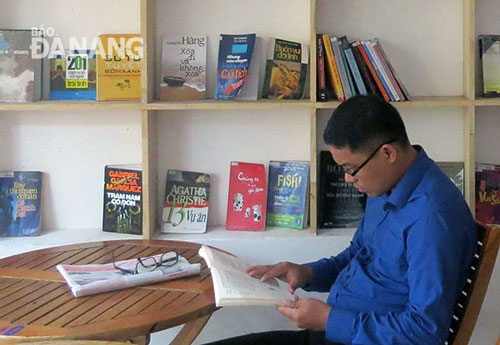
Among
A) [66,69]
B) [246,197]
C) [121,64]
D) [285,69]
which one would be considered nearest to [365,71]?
Result: [285,69]

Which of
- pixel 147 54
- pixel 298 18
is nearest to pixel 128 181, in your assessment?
pixel 147 54

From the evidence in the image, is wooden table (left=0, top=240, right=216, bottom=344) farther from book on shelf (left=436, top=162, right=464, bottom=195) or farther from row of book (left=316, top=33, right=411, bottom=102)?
book on shelf (left=436, top=162, right=464, bottom=195)

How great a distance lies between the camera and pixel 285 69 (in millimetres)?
2797

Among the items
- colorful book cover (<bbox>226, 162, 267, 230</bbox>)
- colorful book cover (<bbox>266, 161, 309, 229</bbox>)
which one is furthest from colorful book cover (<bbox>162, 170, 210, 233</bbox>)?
colorful book cover (<bbox>266, 161, 309, 229</bbox>)

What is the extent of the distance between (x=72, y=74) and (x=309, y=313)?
5.28ft

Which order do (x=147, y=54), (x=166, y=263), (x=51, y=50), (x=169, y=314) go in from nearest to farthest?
(x=169, y=314)
(x=166, y=263)
(x=147, y=54)
(x=51, y=50)

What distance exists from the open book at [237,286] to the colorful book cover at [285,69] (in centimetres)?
93

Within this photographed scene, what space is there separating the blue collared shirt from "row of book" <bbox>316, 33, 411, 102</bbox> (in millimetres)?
809

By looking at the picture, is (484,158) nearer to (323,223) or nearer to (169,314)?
(323,223)

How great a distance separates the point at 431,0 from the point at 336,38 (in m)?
0.48

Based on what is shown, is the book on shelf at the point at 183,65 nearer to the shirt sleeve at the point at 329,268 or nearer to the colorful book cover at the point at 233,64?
the colorful book cover at the point at 233,64

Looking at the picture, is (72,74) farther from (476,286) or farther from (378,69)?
(476,286)

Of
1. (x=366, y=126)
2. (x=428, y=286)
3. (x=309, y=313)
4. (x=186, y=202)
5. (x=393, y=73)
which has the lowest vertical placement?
(x=309, y=313)

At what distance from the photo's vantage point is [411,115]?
2.87 meters
